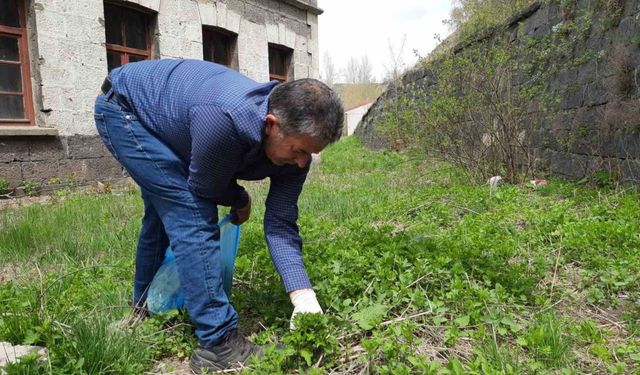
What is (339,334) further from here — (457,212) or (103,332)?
(457,212)

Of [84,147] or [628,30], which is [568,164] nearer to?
[628,30]

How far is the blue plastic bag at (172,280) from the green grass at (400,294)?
0.10 meters

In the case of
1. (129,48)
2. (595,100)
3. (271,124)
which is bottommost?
(271,124)

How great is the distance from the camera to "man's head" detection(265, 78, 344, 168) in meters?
1.86

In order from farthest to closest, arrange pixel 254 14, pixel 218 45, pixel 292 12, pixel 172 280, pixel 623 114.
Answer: pixel 292 12
pixel 254 14
pixel 218 45
pixel 623 114
pixel 172 280

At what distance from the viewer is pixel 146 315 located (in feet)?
8.51

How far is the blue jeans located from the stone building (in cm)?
538

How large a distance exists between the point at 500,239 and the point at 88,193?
5871 millimetres

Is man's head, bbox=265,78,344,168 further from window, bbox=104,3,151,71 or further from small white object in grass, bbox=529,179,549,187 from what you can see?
window, bbox=104,3,151,71

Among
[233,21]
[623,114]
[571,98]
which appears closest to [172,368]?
[623,114]

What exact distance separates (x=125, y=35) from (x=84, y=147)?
211 centimetres

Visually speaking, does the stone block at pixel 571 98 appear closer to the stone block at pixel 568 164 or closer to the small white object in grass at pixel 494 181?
the stone block at pixel 568 164

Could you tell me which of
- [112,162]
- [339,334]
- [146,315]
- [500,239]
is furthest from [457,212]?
[112,162]

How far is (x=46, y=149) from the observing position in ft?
23.2
